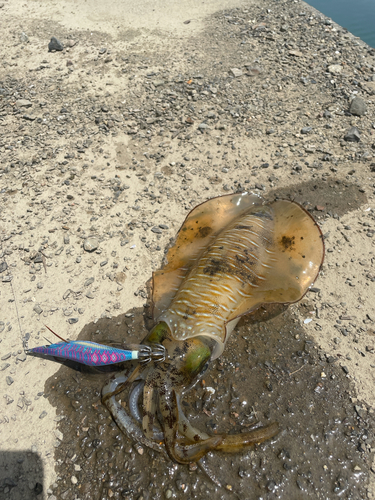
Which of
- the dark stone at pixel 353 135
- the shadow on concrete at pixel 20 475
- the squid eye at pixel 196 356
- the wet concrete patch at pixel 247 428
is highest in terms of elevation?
the dark stone at pixel 353 135

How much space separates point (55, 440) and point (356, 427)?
284 cm

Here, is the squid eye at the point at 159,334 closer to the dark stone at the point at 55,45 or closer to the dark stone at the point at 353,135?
the dark stone at the point at 353,135

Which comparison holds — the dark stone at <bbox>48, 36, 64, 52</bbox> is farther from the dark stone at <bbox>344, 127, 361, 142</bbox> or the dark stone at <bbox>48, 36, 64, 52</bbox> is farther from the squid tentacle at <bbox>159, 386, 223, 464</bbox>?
the squid tentacle at <bbox>159, 386, 223, 464</bbox>

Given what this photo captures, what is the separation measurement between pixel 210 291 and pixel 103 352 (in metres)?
1.19

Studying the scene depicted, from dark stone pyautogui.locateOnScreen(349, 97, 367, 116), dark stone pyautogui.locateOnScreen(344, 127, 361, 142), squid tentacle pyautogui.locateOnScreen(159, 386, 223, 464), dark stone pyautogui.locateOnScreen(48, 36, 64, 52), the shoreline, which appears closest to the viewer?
squid tentacle pyautogui.locateOnScreen(159, 386, 223, 464)

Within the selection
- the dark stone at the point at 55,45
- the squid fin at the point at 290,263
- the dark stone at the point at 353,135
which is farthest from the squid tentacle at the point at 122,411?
the dark stone at the point at 55,45

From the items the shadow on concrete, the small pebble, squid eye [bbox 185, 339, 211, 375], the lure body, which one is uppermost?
squid eye [bbox 185, 339, 211, 375]

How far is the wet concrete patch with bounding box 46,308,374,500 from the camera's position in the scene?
2805 mm

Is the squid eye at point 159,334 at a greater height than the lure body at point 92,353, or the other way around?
the squid eye at point 159,334

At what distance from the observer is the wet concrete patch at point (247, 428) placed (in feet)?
9.20

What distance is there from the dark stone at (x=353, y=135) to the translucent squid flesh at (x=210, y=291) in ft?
8.46

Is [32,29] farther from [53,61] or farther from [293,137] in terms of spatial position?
[293,137]

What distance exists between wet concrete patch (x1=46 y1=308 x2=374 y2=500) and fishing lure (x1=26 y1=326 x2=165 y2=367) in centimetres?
35

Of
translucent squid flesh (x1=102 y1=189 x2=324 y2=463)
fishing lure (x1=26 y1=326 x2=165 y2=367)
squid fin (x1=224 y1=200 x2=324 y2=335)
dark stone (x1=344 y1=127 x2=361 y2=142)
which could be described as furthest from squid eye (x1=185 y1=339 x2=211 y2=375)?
A: dark stone (x1=344 y1=127 x2=361 y2=142)
